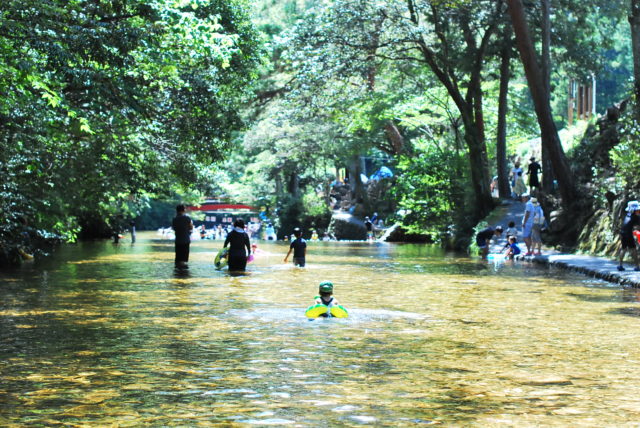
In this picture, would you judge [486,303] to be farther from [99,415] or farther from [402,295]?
[99,415]

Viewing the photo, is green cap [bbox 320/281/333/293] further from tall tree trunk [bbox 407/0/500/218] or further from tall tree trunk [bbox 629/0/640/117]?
tall tree trunk [bbox 407/0/500/218]

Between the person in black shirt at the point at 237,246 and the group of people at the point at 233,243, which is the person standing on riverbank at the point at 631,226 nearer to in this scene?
the group of people at the point at 233,243

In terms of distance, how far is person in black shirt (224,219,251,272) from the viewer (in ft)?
71.3

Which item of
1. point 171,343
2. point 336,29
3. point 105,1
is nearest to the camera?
point 171,343

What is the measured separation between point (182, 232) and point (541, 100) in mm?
14318

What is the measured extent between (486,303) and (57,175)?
17899 mm

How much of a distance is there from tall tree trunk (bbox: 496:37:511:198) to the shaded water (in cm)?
2136

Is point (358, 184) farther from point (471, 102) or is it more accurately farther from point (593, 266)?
point (593, 266)

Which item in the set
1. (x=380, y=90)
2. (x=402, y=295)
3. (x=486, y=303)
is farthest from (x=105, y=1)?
(x=380, y=90)

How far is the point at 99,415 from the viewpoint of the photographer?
696 cm

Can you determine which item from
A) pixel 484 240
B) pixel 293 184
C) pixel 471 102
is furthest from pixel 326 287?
pixel 293 184

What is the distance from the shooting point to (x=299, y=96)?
37.1 meters

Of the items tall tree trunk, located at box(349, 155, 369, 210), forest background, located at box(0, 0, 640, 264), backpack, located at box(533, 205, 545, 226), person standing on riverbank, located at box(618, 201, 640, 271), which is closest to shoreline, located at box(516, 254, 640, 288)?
person standing on riverbank, located at box(618, 201, 640, 271)

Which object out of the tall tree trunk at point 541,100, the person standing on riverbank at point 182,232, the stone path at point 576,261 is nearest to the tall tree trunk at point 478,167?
the stone path at point 576,261
